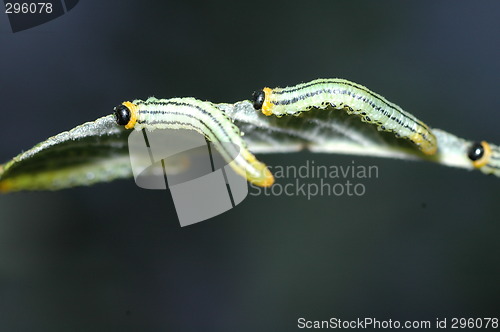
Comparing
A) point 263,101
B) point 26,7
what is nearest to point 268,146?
point 263,101

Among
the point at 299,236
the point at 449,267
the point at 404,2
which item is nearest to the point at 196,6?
the point at 404,2

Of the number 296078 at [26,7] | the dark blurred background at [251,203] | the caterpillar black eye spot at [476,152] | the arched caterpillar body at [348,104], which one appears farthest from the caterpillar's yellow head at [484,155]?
the number 296078 at [26,7]

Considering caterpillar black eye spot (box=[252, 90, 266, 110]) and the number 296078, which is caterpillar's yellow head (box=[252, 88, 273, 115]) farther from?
the number 296078

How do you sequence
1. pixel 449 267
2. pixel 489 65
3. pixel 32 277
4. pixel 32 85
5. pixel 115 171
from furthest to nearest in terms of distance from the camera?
pixel 489 65 < pixel 32 85 < pixel 449 267 < pixel 32 277 < pixel 115 171

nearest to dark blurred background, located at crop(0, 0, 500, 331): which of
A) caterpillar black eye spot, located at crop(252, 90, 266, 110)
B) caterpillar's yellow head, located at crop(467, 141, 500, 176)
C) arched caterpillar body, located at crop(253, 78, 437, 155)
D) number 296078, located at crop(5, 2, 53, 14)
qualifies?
number 296078, located at crop(5, 2, 53, 14)

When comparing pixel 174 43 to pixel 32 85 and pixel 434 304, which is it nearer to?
pixel 32 85
